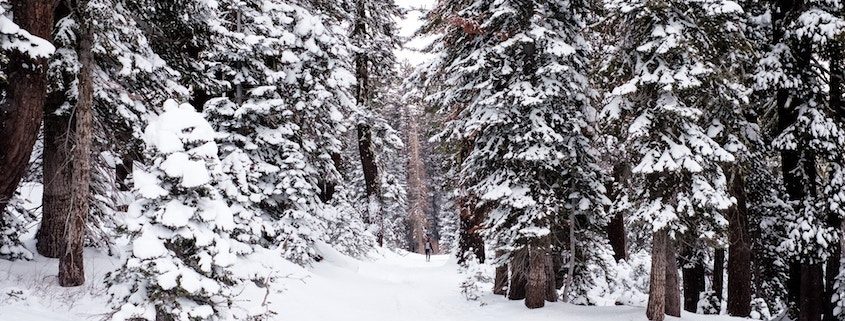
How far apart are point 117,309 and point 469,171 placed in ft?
30.1

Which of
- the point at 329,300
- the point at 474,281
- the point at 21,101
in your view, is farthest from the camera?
the point at 474,281

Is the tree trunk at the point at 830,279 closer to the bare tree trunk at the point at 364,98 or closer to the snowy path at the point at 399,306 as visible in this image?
the snowy path at the point at 399,306

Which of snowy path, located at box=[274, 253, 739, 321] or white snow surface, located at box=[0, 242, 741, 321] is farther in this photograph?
snowy path, located at box=[274, 253, 739, 321]

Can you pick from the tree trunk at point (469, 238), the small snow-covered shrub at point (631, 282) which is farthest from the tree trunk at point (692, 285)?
the tree trunk at point (469, 238)

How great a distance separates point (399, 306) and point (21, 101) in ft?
29.6

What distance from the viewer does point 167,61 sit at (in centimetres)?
1134

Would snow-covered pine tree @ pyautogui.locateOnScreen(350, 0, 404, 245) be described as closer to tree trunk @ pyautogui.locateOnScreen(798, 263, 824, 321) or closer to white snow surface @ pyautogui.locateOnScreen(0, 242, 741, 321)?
white snow surface @ pyautogui.locateOnScreen(0, 242, 741, 321)

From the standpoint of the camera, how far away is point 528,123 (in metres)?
12.1

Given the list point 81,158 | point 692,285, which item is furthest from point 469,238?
point 81,158

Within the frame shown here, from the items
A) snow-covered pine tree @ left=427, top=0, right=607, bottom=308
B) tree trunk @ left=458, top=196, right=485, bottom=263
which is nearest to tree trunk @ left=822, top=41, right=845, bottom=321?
snow-covered pine tree @ left=427, top=0, right=607, bottom=308

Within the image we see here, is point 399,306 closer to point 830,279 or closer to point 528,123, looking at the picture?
point 528,123

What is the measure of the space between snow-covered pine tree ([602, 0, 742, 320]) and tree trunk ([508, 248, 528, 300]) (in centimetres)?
276

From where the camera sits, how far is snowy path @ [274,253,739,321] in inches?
445

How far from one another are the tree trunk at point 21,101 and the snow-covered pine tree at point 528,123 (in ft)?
26.0
